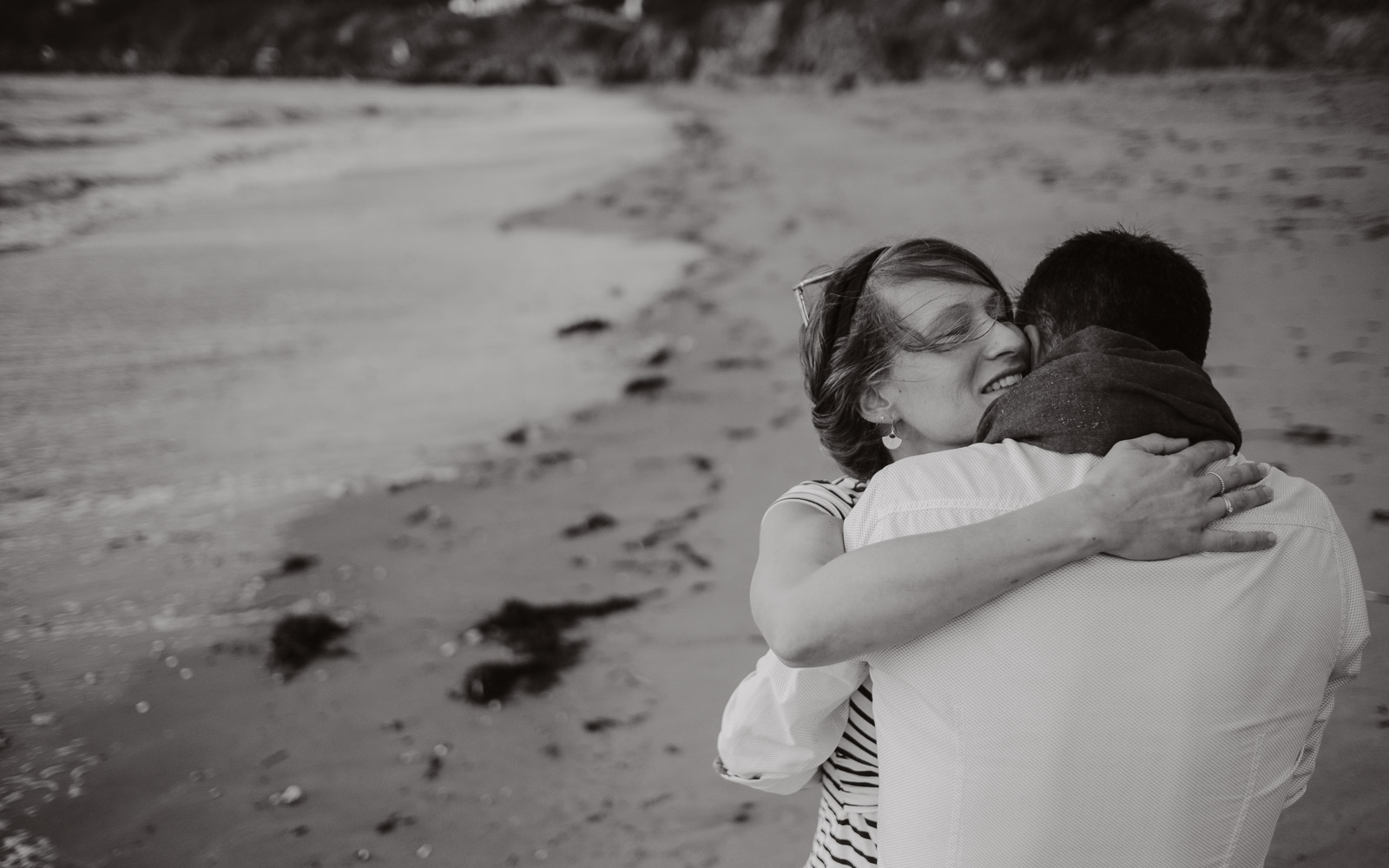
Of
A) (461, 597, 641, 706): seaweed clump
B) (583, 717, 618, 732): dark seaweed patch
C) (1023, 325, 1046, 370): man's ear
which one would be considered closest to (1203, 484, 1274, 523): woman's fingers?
(1023, 325, 1046, 370): man's ear

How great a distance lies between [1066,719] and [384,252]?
9014 mm

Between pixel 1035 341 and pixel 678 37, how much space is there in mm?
25761

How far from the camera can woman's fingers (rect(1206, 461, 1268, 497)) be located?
3.64ft

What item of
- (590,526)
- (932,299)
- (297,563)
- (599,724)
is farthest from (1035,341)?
(297,563)

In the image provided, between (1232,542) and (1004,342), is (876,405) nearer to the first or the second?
(1004,342)

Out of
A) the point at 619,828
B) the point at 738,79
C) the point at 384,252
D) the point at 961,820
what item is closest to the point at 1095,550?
the point at 961,820

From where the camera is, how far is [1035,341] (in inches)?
57.7

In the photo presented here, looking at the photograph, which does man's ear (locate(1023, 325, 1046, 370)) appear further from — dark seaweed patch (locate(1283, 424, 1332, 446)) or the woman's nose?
dark seaweed patch (locate(1283, 424, 1332, 446))

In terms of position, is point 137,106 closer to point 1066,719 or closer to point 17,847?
point 17,847

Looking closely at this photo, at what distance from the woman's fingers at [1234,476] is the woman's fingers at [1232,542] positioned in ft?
0.19

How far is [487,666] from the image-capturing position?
11.1 feet

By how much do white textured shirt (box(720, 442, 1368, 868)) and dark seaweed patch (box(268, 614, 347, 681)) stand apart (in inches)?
116

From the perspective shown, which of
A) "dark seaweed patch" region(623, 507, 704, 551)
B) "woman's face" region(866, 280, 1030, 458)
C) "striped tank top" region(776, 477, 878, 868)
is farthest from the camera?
"dark seaweed patch" region(623, 507, 704, 551)

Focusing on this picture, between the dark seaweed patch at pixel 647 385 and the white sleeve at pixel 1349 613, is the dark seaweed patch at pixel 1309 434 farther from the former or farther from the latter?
the white sleeve at pixel 1349 613
